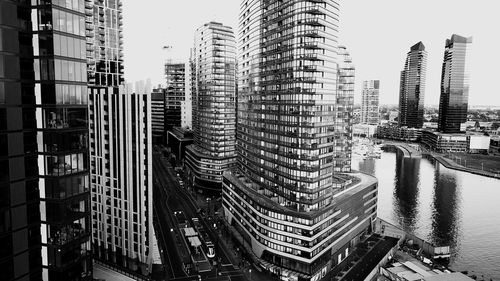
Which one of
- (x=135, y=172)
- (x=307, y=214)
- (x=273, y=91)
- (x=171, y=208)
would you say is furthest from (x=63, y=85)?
(x=171, y=208)

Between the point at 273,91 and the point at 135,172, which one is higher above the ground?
the point at 273,91

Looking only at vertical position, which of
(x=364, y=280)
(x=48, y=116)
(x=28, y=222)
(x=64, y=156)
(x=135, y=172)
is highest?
(x=48, y=116)

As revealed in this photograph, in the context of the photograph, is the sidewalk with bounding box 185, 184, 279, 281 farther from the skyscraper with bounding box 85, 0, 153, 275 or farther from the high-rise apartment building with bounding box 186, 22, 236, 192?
the high-rise apartment building with bounding box 186, 22, 236, 192

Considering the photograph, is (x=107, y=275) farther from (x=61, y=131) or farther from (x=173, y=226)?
(x=173, y=226)

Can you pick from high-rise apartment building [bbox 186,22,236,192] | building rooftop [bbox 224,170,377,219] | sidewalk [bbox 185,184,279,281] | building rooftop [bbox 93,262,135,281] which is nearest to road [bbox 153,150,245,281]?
sidewalk [bbox 185,184,279,281]

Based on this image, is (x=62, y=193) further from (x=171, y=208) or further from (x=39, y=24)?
(x=171, y=208)

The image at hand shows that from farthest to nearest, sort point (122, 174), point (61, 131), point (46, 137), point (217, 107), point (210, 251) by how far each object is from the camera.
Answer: point (217, 107)
point (210, 251)
point (122, 174)
point (61, 131)
point (46, 137)

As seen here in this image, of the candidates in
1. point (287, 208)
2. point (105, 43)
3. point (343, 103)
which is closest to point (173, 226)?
point (287, 208)
